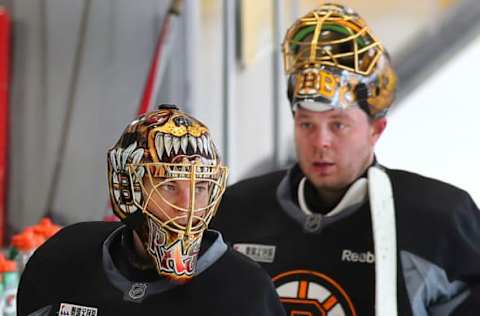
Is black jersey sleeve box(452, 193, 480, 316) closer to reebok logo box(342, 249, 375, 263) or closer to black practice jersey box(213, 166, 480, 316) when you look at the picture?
black practice jersey box(213, 166, 480, 316)

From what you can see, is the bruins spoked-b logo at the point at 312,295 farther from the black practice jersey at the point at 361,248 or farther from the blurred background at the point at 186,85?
the blurred background at the point at 186,85

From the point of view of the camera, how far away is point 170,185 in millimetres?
1489

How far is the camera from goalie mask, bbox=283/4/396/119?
1.93 m

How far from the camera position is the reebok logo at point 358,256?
1931 millimetres

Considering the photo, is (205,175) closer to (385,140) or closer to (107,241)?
(107,241)

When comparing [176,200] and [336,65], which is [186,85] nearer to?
[336,65]

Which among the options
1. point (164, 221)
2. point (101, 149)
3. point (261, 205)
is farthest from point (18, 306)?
point (101, 149)

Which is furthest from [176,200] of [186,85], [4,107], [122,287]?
[4,107]

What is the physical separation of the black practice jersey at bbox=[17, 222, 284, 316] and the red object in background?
2.23m

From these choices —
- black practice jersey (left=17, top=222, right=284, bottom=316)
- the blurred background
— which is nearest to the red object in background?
the blurred background

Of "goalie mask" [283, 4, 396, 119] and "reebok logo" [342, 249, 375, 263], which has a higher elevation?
"goalie mask" [283, 4, 396, 119]

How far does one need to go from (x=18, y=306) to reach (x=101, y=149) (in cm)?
223

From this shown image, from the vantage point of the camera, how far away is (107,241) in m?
1.61

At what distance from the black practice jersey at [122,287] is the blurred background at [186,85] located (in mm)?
1812
